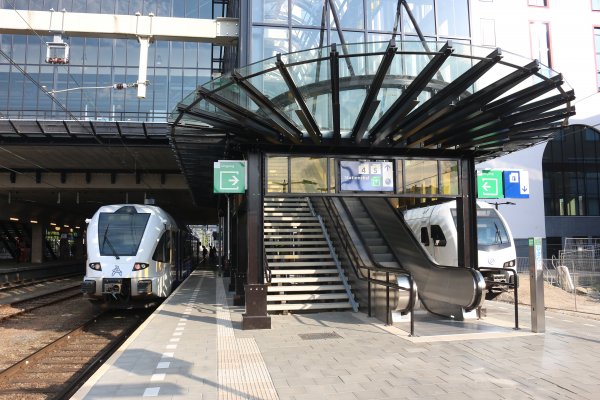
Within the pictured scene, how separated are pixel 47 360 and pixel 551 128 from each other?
1059cm

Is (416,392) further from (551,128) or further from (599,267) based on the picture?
(599,267)

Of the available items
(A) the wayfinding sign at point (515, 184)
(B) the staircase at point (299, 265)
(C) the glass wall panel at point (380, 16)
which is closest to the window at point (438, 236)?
(B) the staircase at point (299, 265)

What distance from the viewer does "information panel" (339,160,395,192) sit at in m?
10.2

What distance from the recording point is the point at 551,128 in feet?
32.6

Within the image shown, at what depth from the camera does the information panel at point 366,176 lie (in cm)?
1022

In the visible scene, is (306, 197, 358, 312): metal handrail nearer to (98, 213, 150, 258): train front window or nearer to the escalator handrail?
the escalator handrail

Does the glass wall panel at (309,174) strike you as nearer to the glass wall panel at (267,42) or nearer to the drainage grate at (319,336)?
the drainage grate at (319,336)

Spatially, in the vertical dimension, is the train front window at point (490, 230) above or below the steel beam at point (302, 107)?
below

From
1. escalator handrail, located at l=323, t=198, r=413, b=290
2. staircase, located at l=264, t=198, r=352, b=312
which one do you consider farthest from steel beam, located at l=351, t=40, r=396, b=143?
staircase, located at l=264, t=198, r=352, b=312

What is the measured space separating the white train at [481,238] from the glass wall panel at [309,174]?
6.58 metres

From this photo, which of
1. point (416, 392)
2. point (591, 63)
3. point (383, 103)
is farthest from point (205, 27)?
point (591, 63)

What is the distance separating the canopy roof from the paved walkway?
3776 mm

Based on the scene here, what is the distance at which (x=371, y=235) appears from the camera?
13.8 metres

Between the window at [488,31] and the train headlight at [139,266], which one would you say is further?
the window at [488,31]
